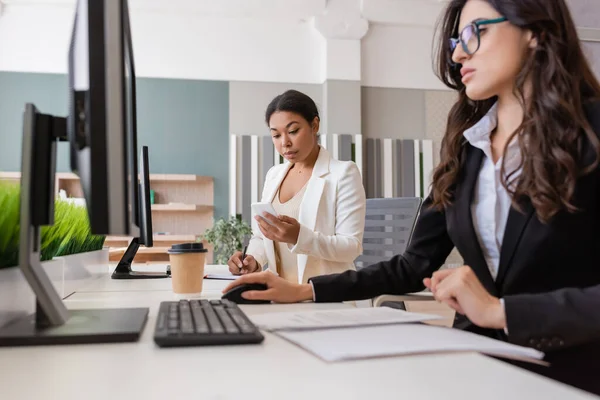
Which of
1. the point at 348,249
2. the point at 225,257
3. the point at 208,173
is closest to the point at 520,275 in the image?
the point at 348,249

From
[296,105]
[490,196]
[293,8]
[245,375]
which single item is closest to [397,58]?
[293,8]

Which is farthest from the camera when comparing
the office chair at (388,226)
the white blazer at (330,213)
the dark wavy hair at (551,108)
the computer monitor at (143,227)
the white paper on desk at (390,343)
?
the office chair at (388,226)

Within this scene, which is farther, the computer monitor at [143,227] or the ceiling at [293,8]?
the ceiling at [293,8]

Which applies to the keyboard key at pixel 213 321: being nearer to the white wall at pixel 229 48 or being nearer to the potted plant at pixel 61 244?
the potted plant at pixel 61 244

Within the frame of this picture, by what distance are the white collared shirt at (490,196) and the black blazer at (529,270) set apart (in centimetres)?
3

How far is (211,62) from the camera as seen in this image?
5465mm

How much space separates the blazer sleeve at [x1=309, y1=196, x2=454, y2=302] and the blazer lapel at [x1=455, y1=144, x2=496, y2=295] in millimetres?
126

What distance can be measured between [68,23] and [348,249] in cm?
439

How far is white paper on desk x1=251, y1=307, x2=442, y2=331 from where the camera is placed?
32.4 inches

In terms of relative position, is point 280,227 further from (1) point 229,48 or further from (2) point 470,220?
(1) point 229,48

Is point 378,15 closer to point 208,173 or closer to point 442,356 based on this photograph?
point 208,173

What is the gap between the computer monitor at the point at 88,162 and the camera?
2.24ft

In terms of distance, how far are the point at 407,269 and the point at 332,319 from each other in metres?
0.52

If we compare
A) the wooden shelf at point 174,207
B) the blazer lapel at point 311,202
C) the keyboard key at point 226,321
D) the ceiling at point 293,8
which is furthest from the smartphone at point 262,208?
the ceiling at point 293,8
